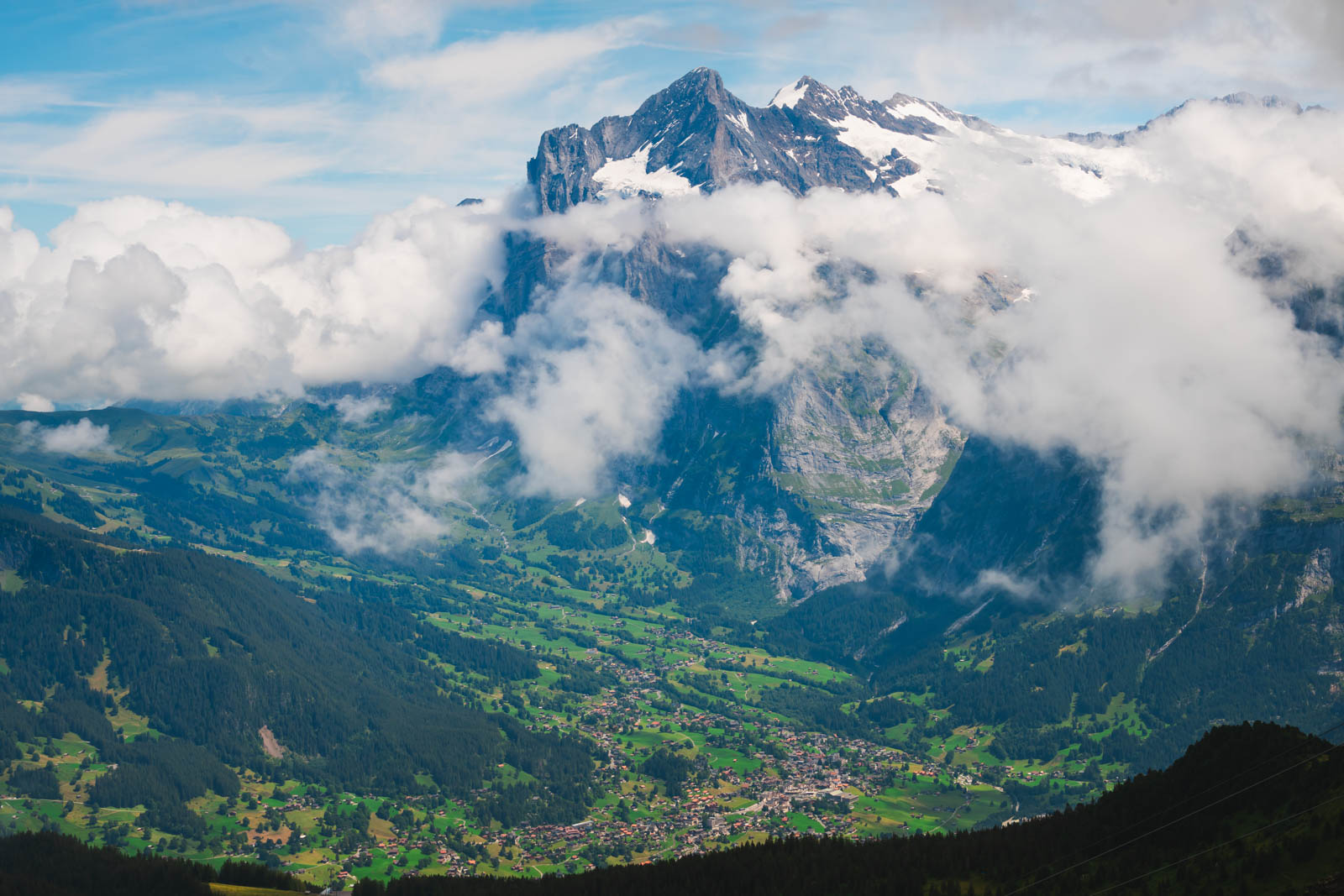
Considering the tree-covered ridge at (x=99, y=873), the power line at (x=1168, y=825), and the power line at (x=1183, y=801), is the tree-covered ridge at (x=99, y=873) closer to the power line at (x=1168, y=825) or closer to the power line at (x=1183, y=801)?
the power line at (x=1168, y=825)

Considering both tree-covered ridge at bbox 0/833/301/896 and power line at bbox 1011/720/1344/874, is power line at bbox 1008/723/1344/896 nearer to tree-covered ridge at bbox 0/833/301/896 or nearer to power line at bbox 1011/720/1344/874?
power line at bbox 1011/720/1344/874

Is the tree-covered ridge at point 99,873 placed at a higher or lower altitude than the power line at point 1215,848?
lower

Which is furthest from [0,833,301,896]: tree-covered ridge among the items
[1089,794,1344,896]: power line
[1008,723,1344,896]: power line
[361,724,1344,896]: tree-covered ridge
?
[1089,794,1344,896]: power line

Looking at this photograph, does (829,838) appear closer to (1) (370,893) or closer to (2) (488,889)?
(2) (488,889)

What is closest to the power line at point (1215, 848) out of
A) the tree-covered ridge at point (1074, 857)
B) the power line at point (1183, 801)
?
the tree-covered ridge at point (1074, 857)

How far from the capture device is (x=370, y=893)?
147 metres

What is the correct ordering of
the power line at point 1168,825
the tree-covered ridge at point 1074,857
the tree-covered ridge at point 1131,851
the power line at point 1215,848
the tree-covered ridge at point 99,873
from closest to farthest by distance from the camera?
the tree-covered ridge at point 1131,851 → the tree-covered ridge at point 1074,857 → the power line at point 1215,848 → the power line at point 1168,825 → the tree-covered ridge at point 99,873

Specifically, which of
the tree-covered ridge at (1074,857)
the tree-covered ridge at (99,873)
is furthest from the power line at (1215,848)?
the tree-covered ridge at (99,873)

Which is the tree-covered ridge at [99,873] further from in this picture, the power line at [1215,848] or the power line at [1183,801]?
the power line at [1215,848]

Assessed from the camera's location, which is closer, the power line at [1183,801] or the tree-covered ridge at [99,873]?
the power line at [1183,801]

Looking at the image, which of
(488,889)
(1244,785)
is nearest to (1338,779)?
(1244,785)

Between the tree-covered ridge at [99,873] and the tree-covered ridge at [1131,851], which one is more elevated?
the tree-covered ridge at [1131,851]

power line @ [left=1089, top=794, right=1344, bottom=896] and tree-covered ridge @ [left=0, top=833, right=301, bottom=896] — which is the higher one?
power line @ [left=1089, top=794, right=1344, bottom=896]

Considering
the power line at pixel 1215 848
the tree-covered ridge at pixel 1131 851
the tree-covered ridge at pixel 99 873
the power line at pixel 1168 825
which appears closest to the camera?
the tree-covered ridge at pixel 1131 851
